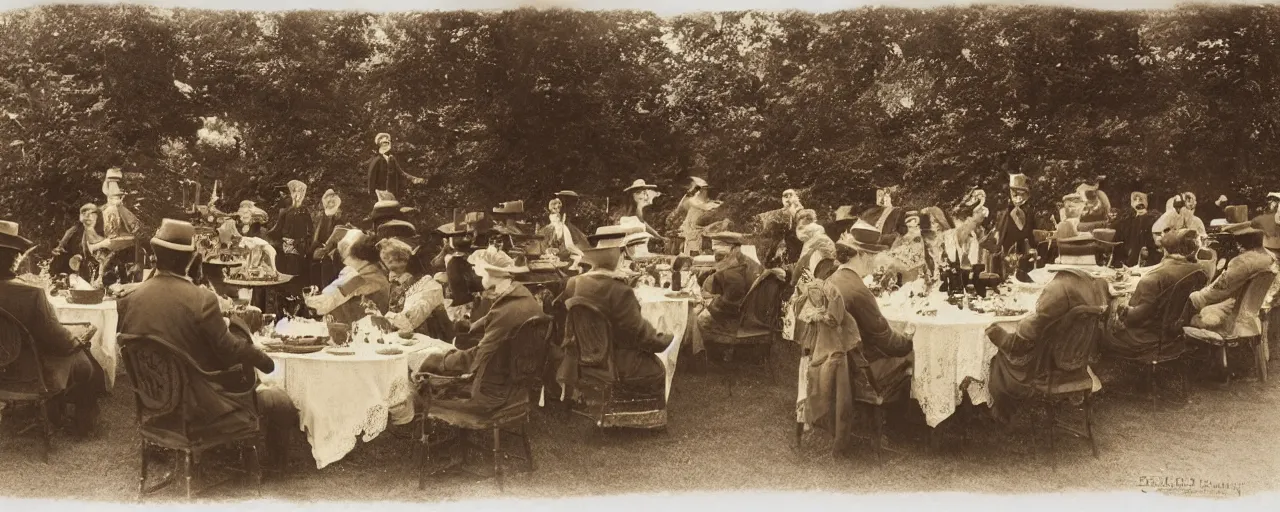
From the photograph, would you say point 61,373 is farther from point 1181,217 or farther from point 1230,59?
point 1230,59

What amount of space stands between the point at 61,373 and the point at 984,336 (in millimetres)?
5402

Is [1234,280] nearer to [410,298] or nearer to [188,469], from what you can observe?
[410,298]

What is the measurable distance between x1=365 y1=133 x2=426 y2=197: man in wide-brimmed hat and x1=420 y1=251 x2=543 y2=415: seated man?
107cm

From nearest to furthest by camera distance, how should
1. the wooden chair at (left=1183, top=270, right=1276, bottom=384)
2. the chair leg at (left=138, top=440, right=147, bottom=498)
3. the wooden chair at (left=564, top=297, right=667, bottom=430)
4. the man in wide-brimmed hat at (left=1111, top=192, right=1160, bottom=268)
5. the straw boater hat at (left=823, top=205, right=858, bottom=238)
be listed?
the chair leg at (left=138, top=440, right=147, bottom=498), the wooden chair at (left=564, top=297, right=667, bottom=430), the straw boater hat at (left=823, top=205, right=858, bottom=238), the wooden chair at (left=1183, top=270, right=1276, bottom=384), the man in wide-brimmed hat at (left=1111, top=192, right=1160, bottom=268)

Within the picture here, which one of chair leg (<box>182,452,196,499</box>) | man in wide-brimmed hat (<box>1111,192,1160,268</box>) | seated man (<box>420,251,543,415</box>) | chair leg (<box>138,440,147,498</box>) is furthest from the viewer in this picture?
man in wide-brimmed hat (<box>1111,192,1160,268</box>)

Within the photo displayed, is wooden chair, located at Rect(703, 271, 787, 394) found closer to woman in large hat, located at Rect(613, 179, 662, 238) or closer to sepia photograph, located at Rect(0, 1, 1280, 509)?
sepia photograph, located at Rect(0, 1, 1280, 509)

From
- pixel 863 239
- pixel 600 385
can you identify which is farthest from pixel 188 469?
pixel 863 239

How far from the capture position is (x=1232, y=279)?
20.7 ft

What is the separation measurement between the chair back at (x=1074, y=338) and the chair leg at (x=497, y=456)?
3196 millimetres

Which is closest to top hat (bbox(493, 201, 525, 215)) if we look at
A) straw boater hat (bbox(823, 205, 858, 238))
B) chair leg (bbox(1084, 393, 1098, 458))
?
straw boater hat (bbox(823, 205, 858, 238))

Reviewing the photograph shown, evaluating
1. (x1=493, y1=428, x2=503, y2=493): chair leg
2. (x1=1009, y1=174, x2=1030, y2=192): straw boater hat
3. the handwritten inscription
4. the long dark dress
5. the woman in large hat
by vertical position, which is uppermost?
(x1=1009, y1=174, x2=1030, y2=192): straw boater hat

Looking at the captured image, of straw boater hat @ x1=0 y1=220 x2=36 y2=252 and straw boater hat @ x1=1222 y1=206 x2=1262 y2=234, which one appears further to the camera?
straw boater hat @ x1=1222 y1=206 x2=1262 y2=234

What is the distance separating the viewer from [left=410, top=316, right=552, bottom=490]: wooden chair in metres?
5.23

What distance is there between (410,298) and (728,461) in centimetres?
211
